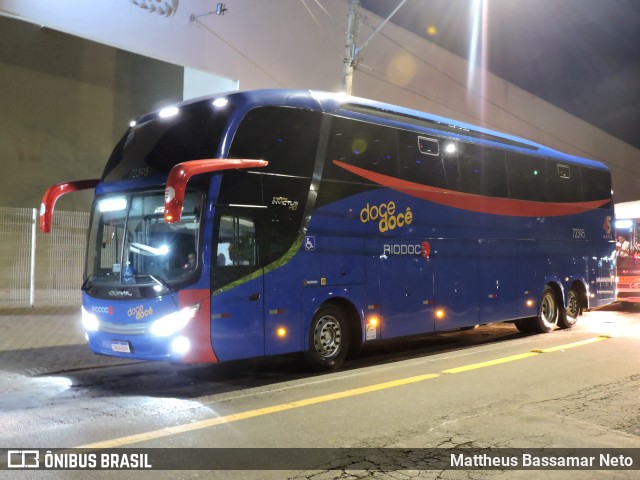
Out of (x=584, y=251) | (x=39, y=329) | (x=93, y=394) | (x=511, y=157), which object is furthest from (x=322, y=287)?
(x=584, y=251)

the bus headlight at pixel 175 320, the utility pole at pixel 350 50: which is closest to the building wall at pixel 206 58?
the utility pole at pixel 350 50

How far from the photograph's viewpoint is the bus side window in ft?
26.0

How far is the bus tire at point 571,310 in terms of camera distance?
1477 cm

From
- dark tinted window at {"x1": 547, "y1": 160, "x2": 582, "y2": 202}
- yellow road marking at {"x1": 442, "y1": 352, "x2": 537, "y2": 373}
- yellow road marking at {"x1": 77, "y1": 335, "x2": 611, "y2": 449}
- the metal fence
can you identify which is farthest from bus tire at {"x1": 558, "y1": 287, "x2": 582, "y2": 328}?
the metal fence

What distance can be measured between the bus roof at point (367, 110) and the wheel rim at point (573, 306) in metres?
3.80

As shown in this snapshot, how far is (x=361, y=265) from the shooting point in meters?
9.78

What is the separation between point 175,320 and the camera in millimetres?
7691

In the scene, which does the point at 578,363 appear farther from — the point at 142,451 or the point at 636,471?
the point at 142,451

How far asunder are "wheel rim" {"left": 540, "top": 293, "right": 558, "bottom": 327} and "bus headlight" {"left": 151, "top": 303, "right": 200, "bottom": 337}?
927 centimetres

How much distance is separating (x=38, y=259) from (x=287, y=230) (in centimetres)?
986

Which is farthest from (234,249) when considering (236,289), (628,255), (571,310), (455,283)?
(628,255)

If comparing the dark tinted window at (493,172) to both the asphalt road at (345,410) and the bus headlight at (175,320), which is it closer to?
the asphalt road at (345,410)

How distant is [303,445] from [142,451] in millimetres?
1448

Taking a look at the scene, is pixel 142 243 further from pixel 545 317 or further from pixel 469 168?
pixel 545 317
